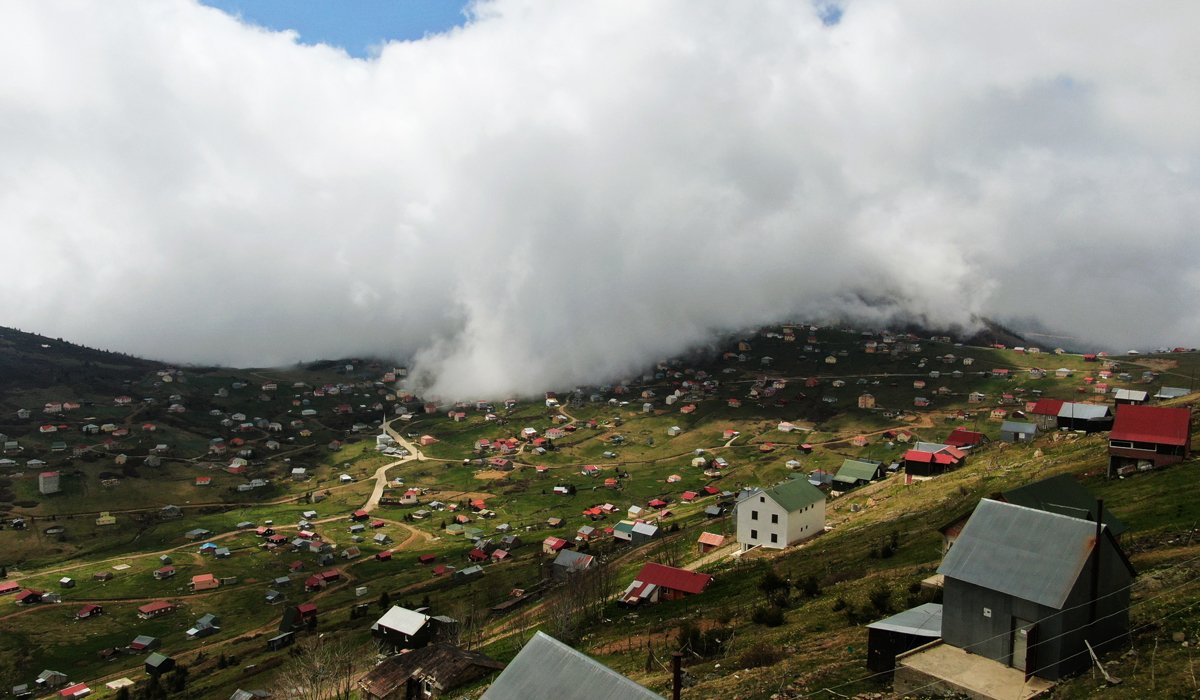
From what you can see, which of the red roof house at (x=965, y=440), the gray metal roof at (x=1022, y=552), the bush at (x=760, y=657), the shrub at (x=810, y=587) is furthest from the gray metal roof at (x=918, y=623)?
the red roof house at (x=965, y=440)

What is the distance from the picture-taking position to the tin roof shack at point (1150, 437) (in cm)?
5906

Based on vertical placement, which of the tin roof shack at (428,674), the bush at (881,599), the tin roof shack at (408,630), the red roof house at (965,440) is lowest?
the tin roof shack at (408,630)

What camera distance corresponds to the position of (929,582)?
135 feet

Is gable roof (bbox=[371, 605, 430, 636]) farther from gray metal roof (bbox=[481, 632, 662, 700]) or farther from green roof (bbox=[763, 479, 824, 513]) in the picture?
gray metal roof (bbox=[481, 632, 662, 700])

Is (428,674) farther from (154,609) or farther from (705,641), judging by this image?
(154,609)

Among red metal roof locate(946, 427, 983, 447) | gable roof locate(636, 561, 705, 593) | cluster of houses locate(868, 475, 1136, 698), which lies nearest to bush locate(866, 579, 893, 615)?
cluster of houses locate(868, 475, 1136, 698)

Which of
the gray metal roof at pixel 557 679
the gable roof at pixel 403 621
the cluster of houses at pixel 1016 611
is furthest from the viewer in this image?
the gable roof at pixel 403 621

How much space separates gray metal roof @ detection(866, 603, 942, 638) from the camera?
32.5 metres

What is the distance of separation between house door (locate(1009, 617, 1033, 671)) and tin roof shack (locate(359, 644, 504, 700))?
38.6m

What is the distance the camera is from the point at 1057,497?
1695 inches

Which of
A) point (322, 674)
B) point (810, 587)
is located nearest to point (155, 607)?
point (322, 674)

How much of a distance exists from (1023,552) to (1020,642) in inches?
146

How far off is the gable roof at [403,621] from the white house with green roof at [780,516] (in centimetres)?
3872

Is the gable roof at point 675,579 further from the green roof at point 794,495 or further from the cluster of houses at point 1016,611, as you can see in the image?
the cluster of houses at point 1016,611
